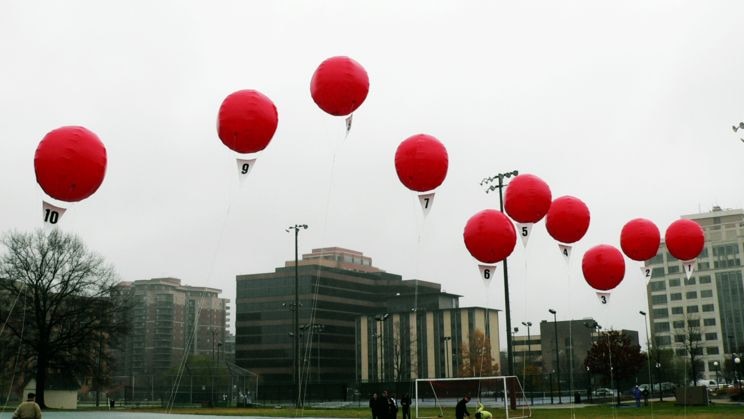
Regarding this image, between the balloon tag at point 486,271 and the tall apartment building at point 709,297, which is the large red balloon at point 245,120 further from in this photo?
the tall apartment building at point 709,297

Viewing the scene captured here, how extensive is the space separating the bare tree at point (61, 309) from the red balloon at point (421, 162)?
128 feet

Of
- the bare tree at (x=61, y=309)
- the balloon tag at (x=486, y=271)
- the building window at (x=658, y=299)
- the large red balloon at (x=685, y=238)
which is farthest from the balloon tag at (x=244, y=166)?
the building window at (x=658, y=299)

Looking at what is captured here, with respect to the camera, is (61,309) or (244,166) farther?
(61,309)

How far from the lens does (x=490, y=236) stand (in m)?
16.6

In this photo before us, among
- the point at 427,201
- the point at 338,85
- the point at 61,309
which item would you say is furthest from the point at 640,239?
the point at 61,309

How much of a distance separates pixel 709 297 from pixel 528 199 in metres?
123

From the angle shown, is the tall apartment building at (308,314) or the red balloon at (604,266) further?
the tall apartment building at (308,314)

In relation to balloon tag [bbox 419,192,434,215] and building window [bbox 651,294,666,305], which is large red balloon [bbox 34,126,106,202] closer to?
balloon tag [bbox 419,192,434,215]

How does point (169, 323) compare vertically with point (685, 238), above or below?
above

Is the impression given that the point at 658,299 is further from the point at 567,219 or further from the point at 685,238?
the point at 567,219

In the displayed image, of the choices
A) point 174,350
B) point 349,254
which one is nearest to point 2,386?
point 349,254

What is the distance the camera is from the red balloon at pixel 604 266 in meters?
18.8

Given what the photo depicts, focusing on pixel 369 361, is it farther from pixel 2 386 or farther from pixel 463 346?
pixel 2 386

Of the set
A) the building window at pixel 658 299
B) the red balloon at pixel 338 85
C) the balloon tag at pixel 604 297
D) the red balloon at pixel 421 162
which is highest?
the building window at pixel 658 299
